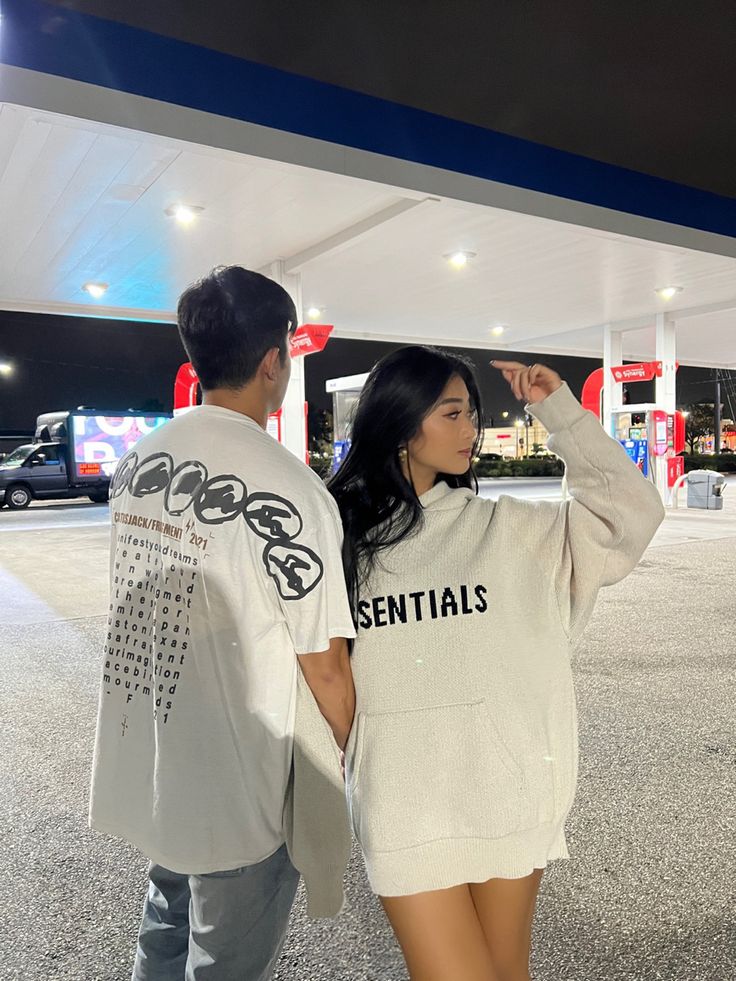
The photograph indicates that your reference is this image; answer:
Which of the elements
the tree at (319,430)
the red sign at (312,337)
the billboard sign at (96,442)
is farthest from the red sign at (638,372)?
the tree at (319,430)

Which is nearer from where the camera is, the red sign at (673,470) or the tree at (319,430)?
the red sign at (673,470)

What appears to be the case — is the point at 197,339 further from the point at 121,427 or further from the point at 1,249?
the point at 121,427

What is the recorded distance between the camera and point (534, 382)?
1.61 meters

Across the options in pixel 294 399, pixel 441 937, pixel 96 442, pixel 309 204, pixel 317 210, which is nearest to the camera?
pixel 441 937

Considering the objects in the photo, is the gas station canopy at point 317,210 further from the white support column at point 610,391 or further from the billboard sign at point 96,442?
the billboard sign at point 96,442

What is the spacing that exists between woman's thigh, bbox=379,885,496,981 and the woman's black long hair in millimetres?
688

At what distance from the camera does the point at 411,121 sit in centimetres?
483

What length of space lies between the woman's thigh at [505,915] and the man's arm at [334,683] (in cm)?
40

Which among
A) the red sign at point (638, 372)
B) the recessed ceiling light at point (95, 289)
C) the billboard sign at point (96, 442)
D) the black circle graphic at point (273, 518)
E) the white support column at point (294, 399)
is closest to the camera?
the black circle graphic at point (273, 518)

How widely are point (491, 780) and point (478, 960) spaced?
1.09ft

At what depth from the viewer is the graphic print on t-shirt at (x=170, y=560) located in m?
1.29

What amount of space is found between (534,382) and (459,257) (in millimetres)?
9947

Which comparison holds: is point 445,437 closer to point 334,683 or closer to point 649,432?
point 334,683

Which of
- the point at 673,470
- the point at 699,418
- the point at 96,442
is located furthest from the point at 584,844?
the point at 699,418
